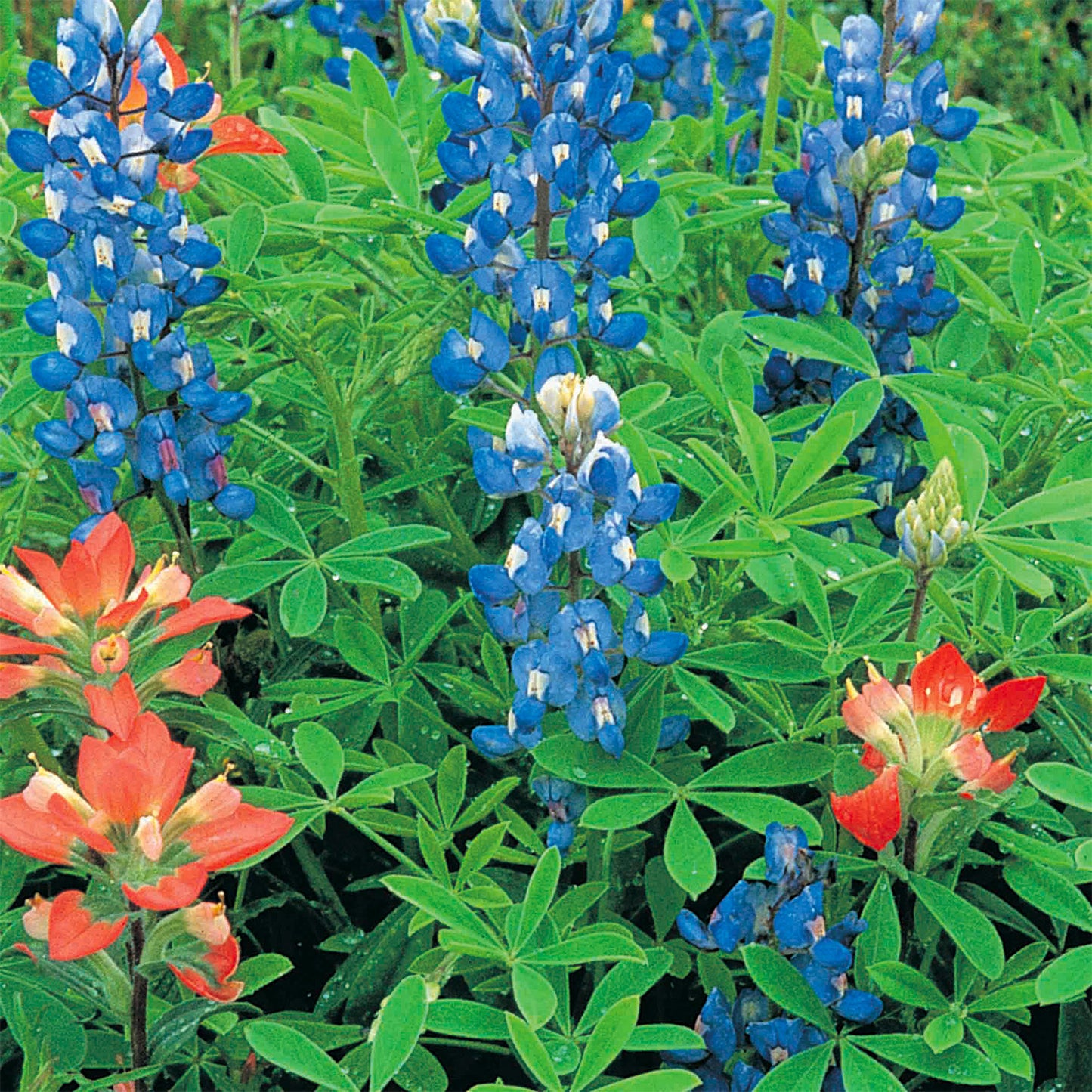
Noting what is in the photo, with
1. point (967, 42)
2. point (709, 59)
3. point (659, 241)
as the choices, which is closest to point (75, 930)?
point (659, 241)

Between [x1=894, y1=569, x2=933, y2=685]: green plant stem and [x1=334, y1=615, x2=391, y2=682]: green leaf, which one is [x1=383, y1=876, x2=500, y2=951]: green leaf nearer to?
[x1=334, y1=615, x2=391, y2=682]: green leaf

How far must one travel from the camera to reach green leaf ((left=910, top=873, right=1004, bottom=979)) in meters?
1.35

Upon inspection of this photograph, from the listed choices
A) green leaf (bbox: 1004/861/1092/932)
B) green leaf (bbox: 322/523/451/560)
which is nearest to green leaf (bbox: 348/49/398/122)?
green leaf (bbox: 322/523/451/560)

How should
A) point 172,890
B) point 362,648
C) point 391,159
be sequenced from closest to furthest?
point 172,890 < point 362,648 < point 391,159

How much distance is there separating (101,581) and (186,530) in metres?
0.37

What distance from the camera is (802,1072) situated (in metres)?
1.34

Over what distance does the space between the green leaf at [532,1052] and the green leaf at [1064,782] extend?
1.65ft

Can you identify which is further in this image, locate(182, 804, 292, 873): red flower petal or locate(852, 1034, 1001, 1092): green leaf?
locate(852, 1034, 1001, 1092): green leaf

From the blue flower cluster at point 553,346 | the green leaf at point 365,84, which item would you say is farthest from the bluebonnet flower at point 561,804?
the green leaf at point 365,84

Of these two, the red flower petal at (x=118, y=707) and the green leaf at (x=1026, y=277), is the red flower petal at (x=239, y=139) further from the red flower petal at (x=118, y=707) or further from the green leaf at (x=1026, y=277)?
the green leaf at (x=1026, y=277)

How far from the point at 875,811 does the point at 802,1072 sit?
0.24 m

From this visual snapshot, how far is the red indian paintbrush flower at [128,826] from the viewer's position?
1.13 metres

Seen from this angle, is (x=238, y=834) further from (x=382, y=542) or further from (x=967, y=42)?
(x=967, y=42)

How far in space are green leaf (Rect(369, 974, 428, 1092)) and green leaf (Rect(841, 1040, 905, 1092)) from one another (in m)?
0.37
